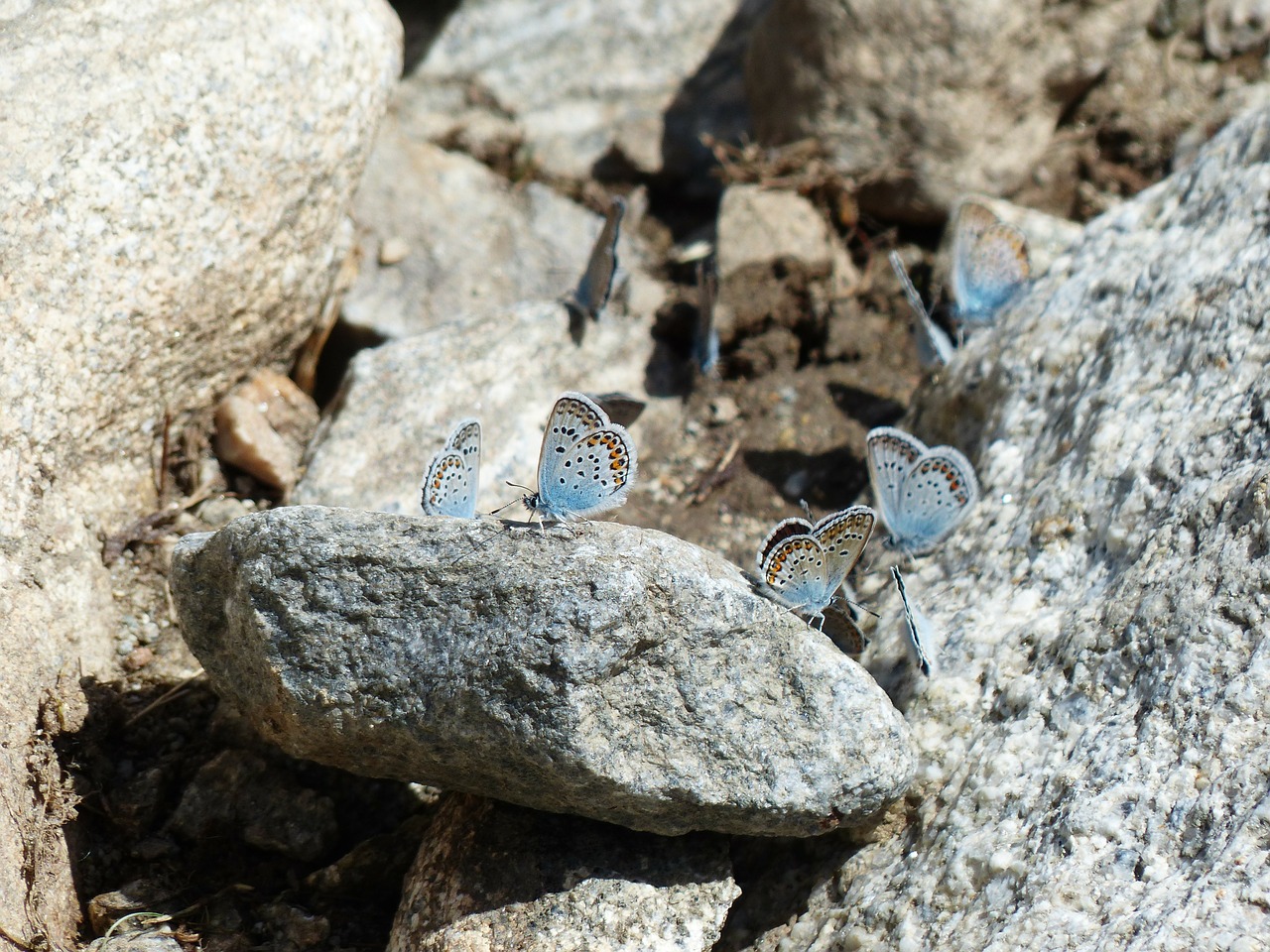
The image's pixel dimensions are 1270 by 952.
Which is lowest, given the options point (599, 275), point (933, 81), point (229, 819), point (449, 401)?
point (229, 819)

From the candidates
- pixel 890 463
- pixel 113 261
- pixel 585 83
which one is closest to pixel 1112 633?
pixel 890 463

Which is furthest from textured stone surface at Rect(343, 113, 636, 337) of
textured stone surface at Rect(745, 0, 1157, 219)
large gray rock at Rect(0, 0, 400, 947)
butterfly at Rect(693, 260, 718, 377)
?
textured stone surface at Rect(745, 0, 1157, 219)

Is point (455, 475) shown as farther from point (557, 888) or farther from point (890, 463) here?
point (890, 463)

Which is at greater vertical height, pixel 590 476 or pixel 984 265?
pixel 590 476

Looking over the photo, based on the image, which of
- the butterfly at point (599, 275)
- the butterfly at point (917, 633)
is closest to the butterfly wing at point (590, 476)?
the butterfly at point (917, 633)

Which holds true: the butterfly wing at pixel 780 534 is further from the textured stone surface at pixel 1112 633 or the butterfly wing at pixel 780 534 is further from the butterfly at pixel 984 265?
the butterfly at pixel 984 265

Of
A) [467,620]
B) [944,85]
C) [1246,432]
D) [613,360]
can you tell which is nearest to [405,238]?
[613,360]
